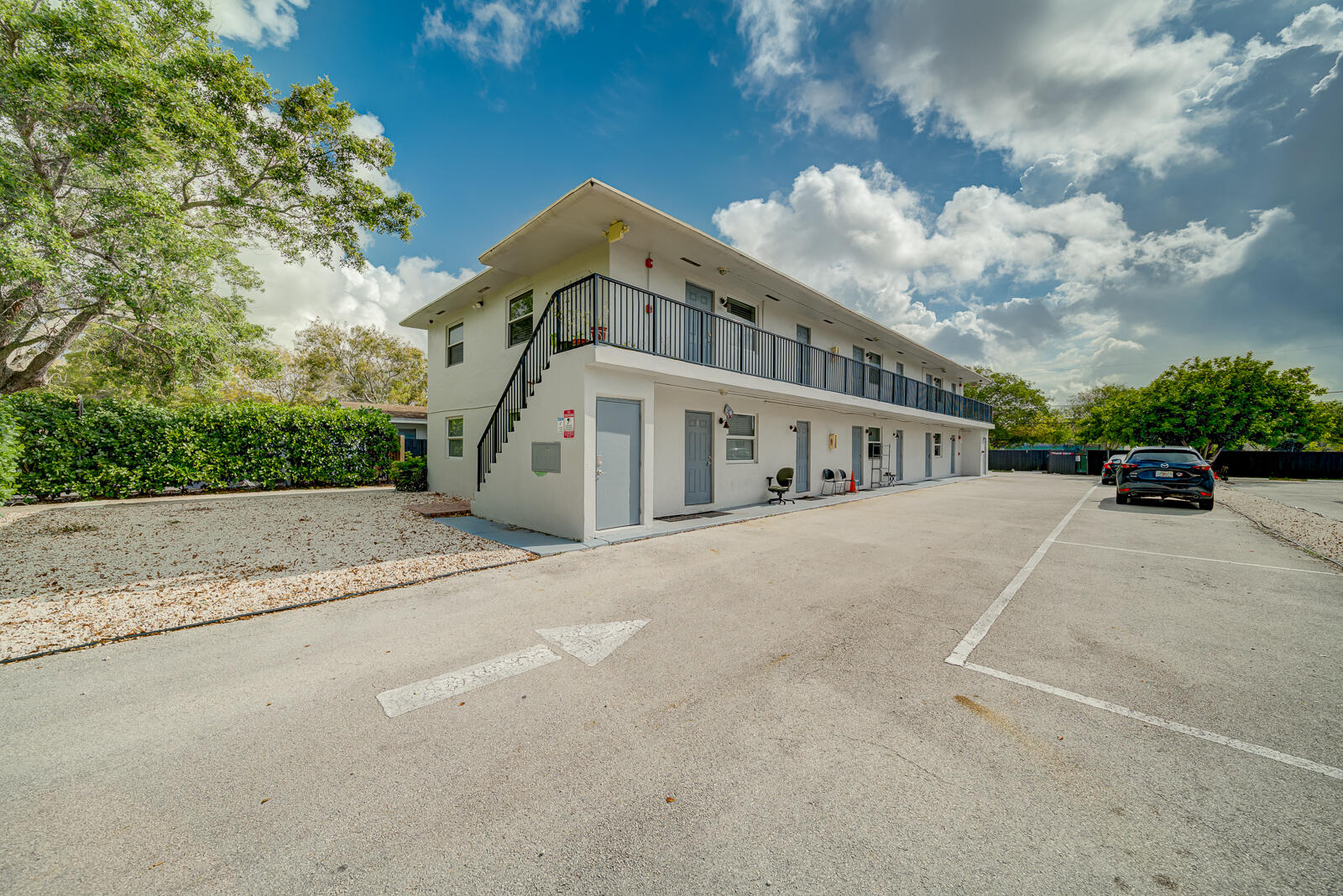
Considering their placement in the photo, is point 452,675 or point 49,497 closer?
point 452,675

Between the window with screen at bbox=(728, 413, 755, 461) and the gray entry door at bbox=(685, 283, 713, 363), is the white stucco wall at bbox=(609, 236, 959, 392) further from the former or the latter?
the window with screen at bbox=(728, 413, 755, 461)

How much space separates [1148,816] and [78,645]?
7.08 m

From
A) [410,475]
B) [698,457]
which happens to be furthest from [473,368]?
[698,457]

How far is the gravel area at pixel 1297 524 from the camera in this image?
7250mm

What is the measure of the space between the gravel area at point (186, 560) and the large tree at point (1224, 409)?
35885 millimetres

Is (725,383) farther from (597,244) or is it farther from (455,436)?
(455,436)

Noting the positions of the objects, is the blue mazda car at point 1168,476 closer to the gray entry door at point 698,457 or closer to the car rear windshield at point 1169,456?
the car rear windshield at point 1169,456

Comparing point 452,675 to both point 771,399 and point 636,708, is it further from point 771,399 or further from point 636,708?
point 771,399

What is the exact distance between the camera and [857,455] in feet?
57.7

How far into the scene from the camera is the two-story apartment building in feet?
26.1

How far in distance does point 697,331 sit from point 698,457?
113 inches

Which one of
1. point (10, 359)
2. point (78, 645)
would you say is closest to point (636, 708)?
point (78, 645)

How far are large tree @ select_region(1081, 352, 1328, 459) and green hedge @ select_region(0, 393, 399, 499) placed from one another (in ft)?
128

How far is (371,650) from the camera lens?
379 cm
